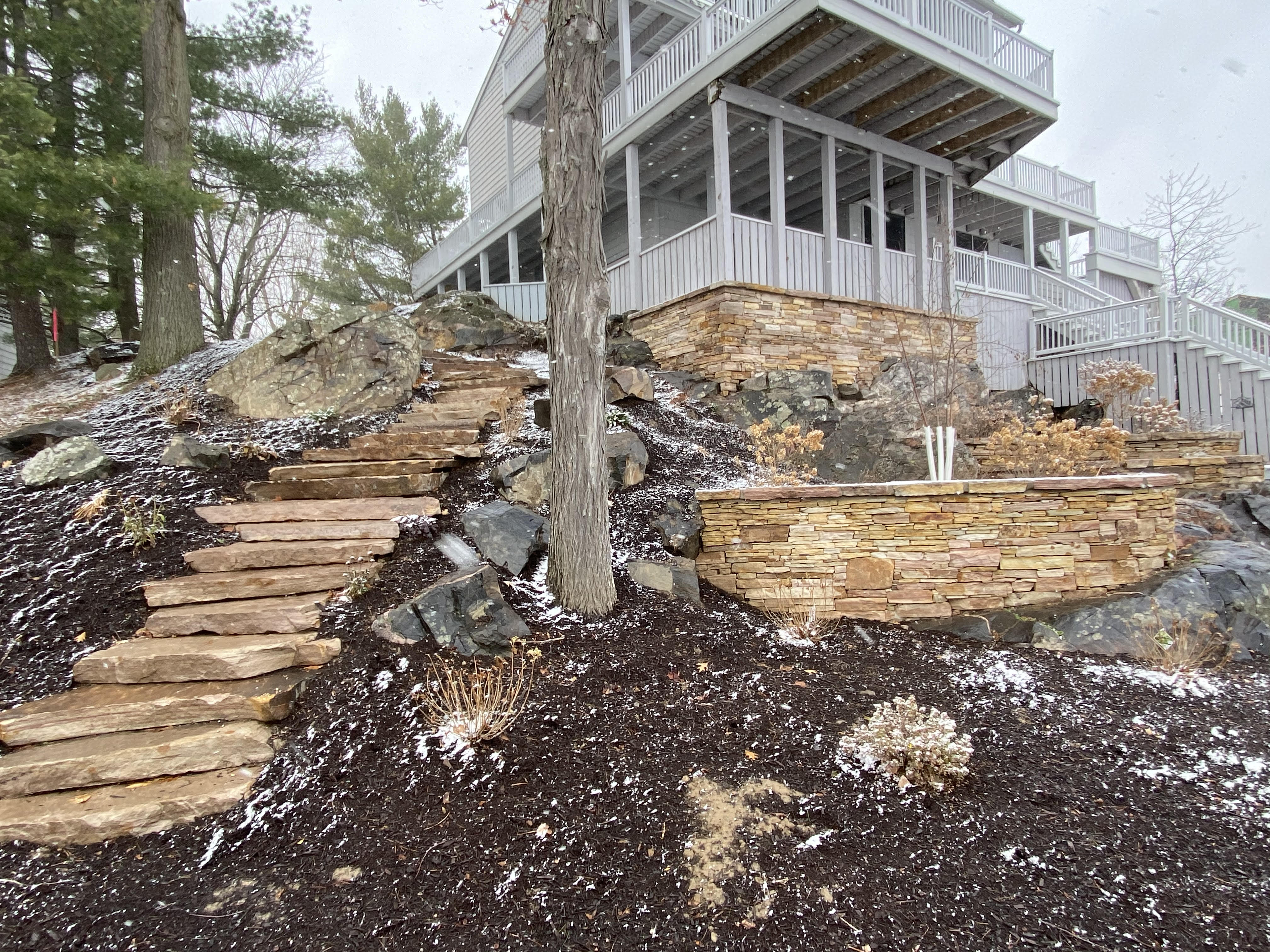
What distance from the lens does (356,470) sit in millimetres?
4445

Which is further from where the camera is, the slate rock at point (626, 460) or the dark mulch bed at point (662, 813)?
the slate rock at point (626, 460)

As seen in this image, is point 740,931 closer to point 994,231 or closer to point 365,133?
point 994,231

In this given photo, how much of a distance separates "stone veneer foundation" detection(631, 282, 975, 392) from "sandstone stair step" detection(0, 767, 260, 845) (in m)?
5.88

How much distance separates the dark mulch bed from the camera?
1.78 metres

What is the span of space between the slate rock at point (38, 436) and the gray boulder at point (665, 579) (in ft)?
14.5

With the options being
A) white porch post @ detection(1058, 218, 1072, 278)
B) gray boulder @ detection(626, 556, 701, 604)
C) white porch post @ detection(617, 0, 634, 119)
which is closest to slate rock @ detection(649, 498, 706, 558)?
gray boulder @ detection(626, 556, 701, 604)

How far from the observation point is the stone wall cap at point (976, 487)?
149 inches

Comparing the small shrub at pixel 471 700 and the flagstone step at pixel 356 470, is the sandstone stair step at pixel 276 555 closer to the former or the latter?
the flagstone step at pixel 356 470

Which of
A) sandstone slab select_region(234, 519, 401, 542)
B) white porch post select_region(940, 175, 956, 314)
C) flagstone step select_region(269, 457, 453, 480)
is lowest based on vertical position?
sandstone slab select_region(234, 519, 401, 542)

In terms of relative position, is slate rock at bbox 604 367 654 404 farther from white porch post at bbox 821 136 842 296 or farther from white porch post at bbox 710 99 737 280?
white porch post at bbox 821 136 842 296

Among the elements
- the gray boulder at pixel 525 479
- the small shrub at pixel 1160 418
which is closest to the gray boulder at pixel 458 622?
the gray boulder at pixel 525 479

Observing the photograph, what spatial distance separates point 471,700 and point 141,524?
8.46ft

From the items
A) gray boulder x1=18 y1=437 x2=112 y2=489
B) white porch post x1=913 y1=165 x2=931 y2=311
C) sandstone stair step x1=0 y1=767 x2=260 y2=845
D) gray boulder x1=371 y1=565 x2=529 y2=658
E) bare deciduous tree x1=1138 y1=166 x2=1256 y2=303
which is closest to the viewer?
sandstone stair step x1=0 y1=767 x2=260 y2=845

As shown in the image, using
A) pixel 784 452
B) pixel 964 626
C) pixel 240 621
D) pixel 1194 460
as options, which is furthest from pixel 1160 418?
pixel 240 621
